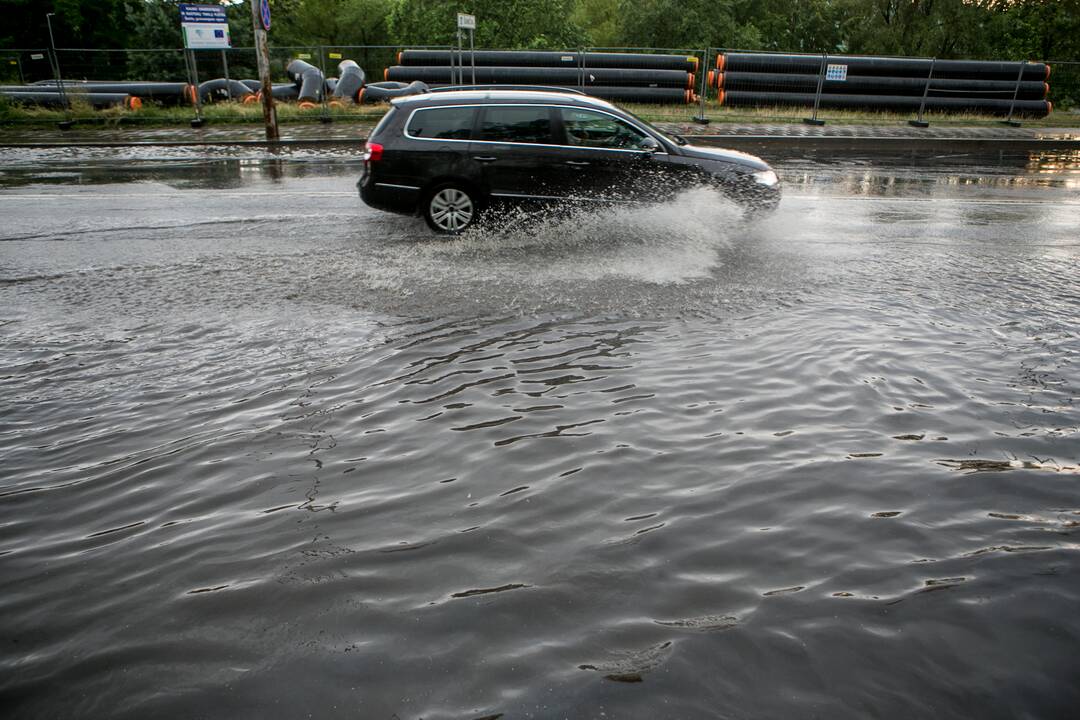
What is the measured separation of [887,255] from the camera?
914 centimetres

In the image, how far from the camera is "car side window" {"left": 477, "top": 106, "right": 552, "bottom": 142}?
9789 mm

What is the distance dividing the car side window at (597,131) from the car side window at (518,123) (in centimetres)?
25

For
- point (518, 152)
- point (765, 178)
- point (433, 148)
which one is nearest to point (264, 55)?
point (433, 148)

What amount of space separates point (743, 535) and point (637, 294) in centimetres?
396

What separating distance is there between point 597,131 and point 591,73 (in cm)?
1811

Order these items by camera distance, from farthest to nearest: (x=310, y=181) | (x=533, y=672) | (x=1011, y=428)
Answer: (x=310, y=181) < (x=1011, y=428) < (x=533, y=672)

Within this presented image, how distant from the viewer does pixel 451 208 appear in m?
9.84

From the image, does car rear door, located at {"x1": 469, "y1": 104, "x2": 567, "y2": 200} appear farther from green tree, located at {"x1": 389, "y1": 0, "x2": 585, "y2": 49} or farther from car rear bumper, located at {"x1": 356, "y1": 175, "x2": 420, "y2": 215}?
green tree, located at {"x1": 389, "y1": 0, "x2": 585, "y2": 49}

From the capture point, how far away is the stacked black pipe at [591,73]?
2634cm

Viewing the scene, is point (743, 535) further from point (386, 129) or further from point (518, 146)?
point (386, 129)

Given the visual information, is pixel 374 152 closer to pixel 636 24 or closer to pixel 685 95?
pixel 685 95

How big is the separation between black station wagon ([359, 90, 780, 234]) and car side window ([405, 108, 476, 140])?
0.01 metres

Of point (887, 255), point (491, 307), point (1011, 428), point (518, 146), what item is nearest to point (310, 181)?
point (518, 146)

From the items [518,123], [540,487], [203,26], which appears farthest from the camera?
[203,26]
